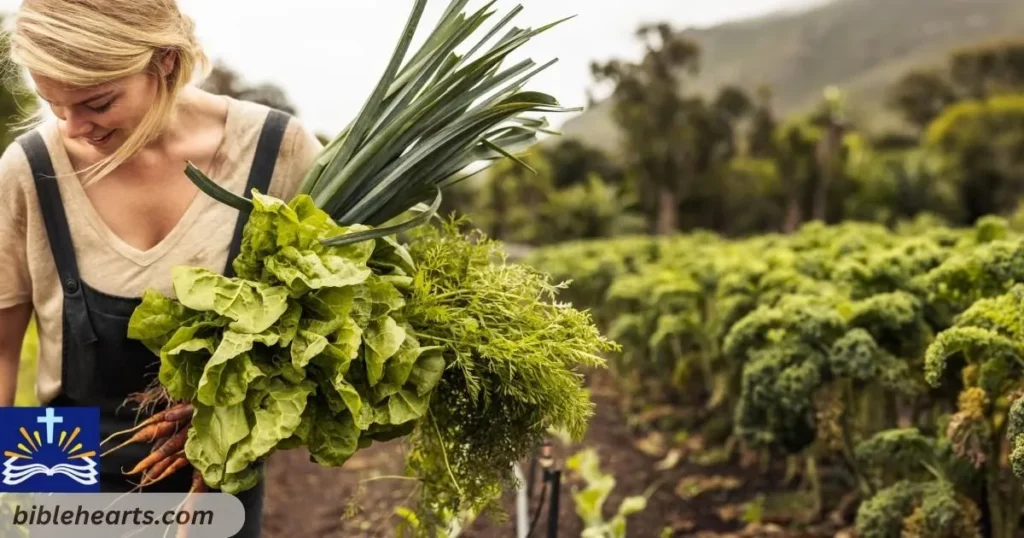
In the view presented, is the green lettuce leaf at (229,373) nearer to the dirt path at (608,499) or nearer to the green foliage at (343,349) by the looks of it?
the green foliage at (343,349)

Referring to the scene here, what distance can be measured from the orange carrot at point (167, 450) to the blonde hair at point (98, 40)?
526 millimetres

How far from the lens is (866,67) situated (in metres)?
55.2

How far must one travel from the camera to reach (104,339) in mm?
1712

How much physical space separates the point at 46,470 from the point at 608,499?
10.5 feet

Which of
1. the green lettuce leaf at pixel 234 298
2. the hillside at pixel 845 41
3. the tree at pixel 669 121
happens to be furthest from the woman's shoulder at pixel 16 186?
the hillside at pixel 845 41

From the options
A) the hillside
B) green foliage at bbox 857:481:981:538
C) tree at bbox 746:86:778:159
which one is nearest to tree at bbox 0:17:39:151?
green foliage at bbox 857:481:981:538

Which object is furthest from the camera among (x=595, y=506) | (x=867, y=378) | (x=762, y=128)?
(x=762, y=128)

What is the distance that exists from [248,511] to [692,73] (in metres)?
19.0

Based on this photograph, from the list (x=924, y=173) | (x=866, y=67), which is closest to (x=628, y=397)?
(x=924, y=173)

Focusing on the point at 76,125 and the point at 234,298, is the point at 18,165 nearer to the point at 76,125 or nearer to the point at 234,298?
the point at 76,125

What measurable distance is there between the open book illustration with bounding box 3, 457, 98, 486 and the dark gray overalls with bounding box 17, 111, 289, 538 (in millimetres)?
61

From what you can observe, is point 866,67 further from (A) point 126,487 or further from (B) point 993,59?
(A) point 126,487

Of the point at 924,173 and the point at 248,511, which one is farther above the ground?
the point at 924,173

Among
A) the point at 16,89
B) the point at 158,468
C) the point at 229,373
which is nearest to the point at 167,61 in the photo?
the point at 16,89
